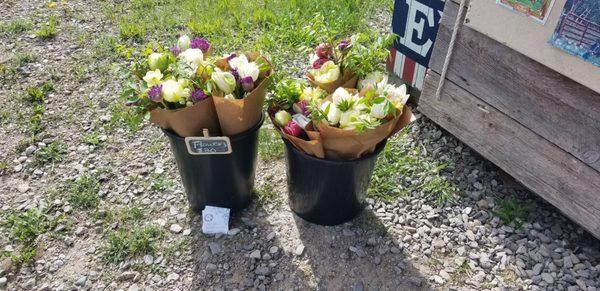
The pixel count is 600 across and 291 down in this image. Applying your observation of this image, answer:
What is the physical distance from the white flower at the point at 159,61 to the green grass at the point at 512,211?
74.3 inches

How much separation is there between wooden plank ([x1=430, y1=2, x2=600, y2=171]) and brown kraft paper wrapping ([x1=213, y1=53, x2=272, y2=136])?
1.14 metres

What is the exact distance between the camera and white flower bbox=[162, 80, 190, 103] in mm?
1970

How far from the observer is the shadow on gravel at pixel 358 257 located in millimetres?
2242

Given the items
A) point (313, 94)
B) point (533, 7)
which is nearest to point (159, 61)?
point (313, 94)

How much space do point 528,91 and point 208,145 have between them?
1587mm

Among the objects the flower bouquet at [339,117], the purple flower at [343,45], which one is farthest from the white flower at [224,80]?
the purple flower at [343,45]

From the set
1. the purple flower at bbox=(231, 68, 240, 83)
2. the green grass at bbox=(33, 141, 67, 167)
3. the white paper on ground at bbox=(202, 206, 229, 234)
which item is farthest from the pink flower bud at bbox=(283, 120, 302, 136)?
the green grass at bbox=(33, 141, 67, 167)

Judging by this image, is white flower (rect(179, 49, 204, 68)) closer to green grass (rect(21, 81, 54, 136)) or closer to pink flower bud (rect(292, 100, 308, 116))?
pink flower bud (rect(292, 100, 308, 116))

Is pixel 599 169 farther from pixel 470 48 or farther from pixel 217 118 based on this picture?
pixel 217 118

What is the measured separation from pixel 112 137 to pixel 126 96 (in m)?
1.20

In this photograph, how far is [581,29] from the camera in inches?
76.4

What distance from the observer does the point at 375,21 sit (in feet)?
14.0

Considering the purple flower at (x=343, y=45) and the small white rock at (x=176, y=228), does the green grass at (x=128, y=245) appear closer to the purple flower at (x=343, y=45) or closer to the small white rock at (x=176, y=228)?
the small white rock at (x=176, y=228)

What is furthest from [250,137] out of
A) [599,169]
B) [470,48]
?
[599,169]
